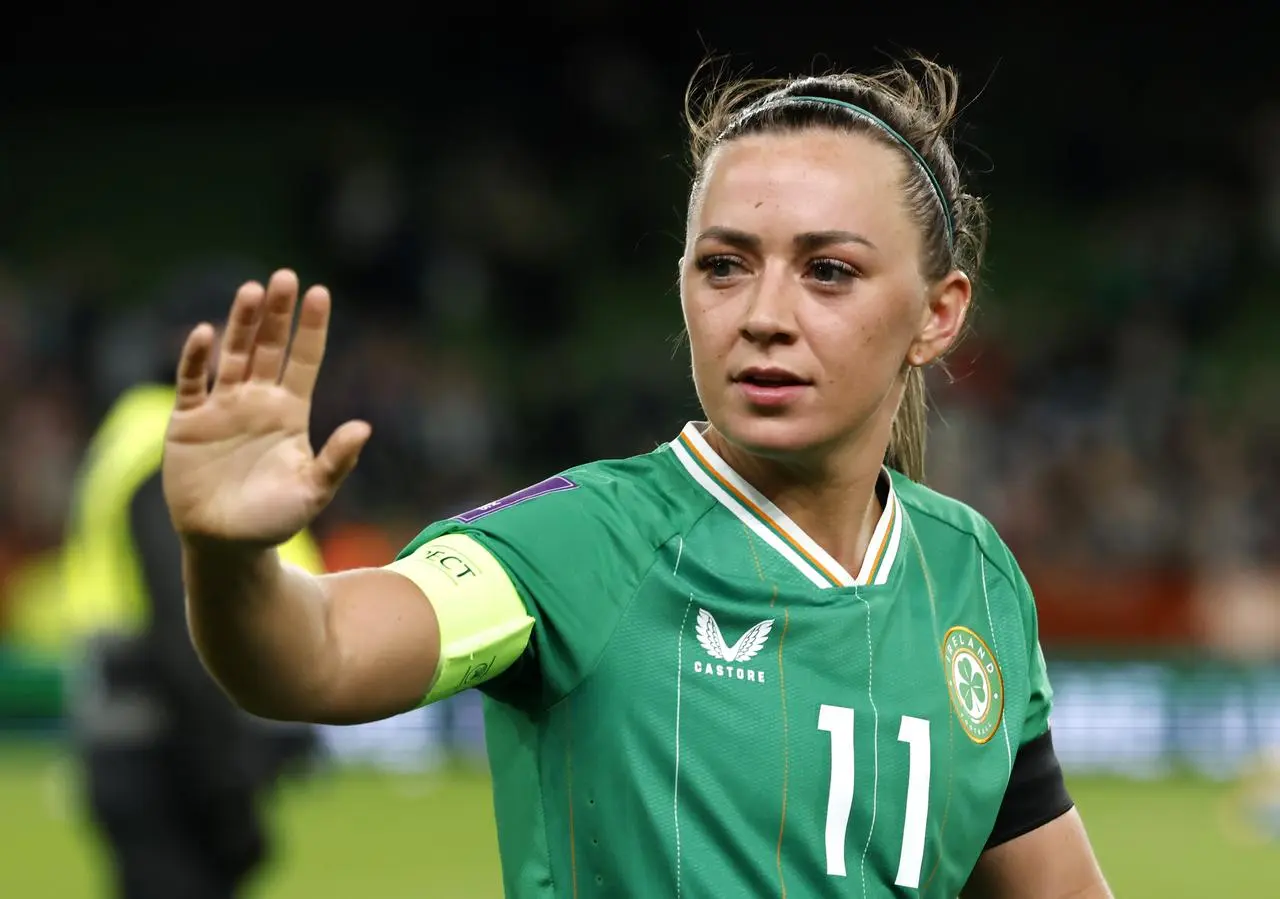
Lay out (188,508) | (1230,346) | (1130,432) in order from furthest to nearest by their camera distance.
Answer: (1230,346) → (1130,432) → (188,508)

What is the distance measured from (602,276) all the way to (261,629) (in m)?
16.1

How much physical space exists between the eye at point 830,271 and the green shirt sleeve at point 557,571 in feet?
1.42

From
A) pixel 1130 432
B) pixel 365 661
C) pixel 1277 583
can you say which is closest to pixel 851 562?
pixel 365 661

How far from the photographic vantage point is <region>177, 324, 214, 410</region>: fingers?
2.04 meters

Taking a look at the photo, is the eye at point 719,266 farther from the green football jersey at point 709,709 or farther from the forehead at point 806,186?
the green football jersey at point 709,709

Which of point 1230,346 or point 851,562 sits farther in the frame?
point 1230,346

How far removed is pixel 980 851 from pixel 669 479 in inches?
28.4

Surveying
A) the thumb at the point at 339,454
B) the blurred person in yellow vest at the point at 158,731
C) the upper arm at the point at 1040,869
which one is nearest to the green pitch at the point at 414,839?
the blurred person in yellow vest at the point at 158,731

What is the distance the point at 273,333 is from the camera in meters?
2.14

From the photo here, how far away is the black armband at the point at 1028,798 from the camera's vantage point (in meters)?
3.08

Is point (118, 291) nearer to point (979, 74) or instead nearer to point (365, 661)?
point (979, 74)

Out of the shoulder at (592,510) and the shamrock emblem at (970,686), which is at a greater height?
the shoulder at (592,510)

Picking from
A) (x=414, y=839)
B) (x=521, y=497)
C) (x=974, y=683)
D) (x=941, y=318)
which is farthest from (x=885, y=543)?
(x=414, y=839)

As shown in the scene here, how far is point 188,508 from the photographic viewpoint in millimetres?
2104
